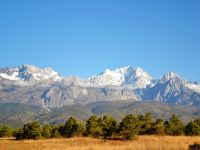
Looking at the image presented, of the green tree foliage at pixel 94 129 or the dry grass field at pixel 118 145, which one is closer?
the dry grass field at pixel 118 145

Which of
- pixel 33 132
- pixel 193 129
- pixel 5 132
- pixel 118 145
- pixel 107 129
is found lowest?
pixel 118 145

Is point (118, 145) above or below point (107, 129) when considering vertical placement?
below

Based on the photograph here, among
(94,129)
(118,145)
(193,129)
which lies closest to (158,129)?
(193,129)

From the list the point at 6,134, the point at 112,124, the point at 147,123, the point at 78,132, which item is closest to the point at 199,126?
the point at 147,123

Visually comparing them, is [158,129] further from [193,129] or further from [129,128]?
[129,128]

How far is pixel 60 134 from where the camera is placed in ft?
330

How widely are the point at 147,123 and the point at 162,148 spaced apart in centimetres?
5519

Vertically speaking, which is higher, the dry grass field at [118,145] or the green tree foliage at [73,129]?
the green tree foliage at [73,129]

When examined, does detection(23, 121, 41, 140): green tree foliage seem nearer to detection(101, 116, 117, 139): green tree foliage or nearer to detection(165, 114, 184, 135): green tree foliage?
detection(101, 116, 117, 139): green tree foliage

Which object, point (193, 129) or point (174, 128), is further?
point (174, 128)

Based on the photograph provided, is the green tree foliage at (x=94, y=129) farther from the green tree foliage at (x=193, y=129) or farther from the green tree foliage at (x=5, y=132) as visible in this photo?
the green tree foliage at (x=5, y=132)

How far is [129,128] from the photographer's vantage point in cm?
7181

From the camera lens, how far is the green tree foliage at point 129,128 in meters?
68.9

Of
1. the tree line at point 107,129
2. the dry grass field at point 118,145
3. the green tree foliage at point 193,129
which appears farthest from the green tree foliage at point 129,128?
the green tree foliage at point 193,129
